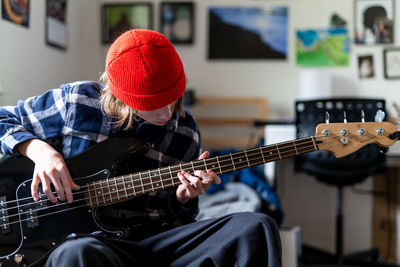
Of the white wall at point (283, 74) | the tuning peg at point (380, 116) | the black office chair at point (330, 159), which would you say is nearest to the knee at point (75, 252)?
the tuning peg at point (380, 116)

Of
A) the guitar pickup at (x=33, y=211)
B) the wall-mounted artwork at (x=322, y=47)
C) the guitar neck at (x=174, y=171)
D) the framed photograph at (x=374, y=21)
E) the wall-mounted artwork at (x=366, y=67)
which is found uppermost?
the framed photograph at (x=374, y=21)

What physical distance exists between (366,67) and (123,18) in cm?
143

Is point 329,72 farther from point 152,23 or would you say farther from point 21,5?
point 21,5

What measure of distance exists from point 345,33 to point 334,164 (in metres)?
0.98

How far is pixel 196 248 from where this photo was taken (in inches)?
39.3

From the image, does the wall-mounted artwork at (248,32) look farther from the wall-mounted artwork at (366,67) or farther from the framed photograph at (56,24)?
the framed photograph at (56,24)

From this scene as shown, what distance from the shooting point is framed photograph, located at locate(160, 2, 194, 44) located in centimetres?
274

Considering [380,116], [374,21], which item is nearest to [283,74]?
[374,21]

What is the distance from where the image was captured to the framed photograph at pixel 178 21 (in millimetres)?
2740

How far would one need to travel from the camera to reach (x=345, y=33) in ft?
8.80

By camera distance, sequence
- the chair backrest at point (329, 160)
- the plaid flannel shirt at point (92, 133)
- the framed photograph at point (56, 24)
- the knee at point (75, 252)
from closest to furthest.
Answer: the knee at point (75, 252) → the plaid flannel shirt at point (92, 133) → the chair backrest at point (329, 160) → the framed photograph at point (56, 24)

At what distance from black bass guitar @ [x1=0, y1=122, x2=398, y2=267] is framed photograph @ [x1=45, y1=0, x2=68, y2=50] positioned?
1.30m

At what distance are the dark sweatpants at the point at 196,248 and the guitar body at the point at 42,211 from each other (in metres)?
0.12

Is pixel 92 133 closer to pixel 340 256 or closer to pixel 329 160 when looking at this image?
pixel 329 160
